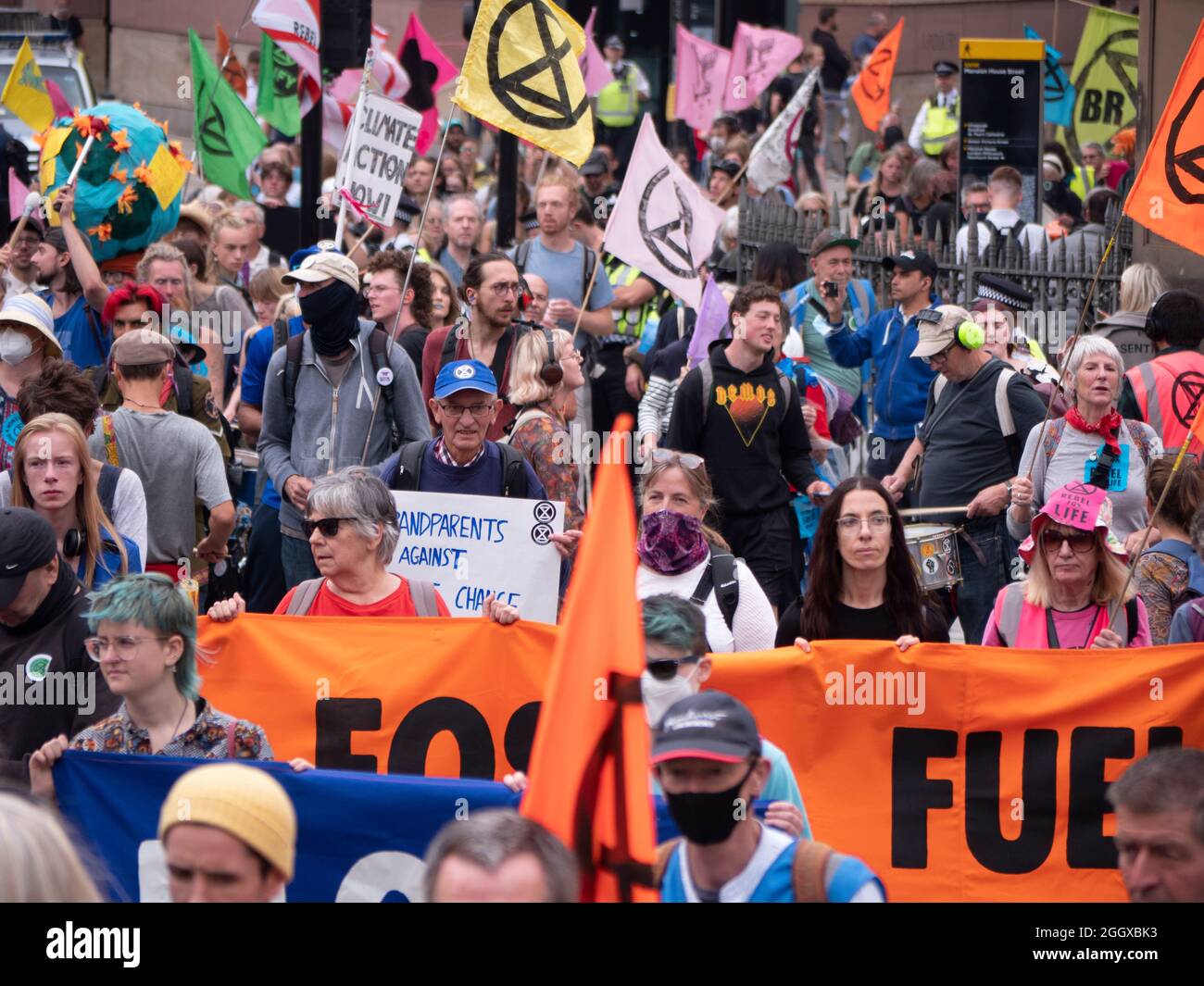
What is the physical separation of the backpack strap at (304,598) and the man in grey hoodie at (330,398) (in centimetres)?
135

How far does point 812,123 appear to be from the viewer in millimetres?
25109

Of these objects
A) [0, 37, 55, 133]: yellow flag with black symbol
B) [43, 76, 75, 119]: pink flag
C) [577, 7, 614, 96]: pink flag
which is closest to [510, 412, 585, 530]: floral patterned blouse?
[0, 37, 55, 133]: yellow flag with black symbol

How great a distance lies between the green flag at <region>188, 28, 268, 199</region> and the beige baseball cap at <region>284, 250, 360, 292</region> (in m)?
6.82

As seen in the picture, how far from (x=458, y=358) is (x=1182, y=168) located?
11.2ft

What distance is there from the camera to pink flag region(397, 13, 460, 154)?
18500 mm

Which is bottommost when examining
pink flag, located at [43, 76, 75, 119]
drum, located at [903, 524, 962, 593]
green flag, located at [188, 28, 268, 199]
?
drum, located at [903, 524, 962, 593]

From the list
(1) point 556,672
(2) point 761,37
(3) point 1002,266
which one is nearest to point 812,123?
(2) point 761,37

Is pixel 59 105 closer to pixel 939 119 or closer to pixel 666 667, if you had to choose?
pixel 939 119

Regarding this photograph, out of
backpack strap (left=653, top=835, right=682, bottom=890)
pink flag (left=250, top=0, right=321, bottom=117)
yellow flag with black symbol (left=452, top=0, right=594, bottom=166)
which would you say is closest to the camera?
backpack strap (left=653, top=835, right=682, bottom=890)

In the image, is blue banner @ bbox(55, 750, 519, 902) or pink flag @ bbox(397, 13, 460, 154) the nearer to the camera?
blue banner @ bbox(55, 750, 519, 902)

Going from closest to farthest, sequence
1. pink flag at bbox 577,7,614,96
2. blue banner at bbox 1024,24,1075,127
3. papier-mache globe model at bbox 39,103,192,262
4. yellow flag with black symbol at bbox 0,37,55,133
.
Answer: papier-mache globe model at bbox 39,103,192,262 < yellow flag with black symbol at bbox 0,37,55,133 < pink flag at bbox 577,7,614,96 < blue banner at bbox 1024,24,1075,127

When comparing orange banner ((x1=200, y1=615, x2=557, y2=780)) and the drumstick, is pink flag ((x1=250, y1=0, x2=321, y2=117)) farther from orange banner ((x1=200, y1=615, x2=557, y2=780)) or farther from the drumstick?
orange banner ((x1=200, y1=615, x2=557, y2=780))

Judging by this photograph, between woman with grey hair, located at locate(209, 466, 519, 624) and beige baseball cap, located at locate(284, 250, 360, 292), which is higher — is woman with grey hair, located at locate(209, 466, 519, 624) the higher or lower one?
the lower one

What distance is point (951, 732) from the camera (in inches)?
265
